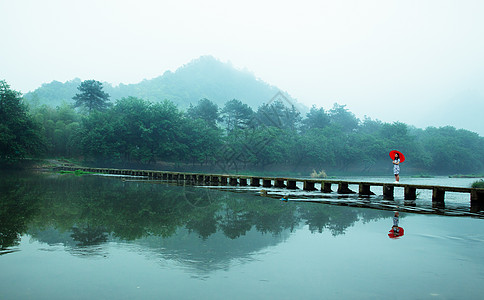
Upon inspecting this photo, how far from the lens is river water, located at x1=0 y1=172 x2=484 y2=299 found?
456 cm

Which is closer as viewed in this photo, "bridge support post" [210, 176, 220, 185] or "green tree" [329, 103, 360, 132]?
"bridge support post" [210, 176, 220, 185]

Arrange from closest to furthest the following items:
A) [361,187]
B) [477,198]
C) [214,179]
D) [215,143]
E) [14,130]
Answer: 1. [477,198]
2. [361,187]
3. [214,179]
4. [14,130]
5. [215,143]

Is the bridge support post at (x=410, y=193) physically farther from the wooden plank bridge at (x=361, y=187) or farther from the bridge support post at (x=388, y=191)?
the bridge support post at (x=388, y=191)

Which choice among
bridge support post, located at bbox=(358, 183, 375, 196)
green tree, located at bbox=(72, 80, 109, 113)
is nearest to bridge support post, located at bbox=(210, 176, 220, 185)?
bridge support post, located at bbox=(358, 183, 375, 196)

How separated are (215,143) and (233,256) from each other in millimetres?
63634

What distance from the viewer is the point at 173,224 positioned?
9227mm

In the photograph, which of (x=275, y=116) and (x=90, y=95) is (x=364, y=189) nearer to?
(x=90, y=95)

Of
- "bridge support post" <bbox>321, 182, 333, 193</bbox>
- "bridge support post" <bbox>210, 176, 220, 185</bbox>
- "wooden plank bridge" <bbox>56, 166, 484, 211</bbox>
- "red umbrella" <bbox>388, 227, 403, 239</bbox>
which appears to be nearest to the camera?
"red umbrella" <bbox>388, 227, 403, 239</bbox>

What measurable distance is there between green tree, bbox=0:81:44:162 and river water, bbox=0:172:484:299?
41.9 metres

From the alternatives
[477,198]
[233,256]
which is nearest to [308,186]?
[477,198]

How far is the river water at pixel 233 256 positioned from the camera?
4562 millimetres

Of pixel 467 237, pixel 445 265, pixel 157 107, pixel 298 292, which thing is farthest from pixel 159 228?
pixel 157 107

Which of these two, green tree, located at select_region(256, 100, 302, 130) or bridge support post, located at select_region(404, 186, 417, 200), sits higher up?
green tree, located at select_region(256, 100, 302, 130)

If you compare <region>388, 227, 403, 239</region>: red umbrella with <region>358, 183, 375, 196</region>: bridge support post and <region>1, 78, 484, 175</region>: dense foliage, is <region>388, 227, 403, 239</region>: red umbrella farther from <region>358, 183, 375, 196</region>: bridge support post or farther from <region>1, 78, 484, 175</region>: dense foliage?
<region>1, 78, 484, 175</region>: dense foliage
